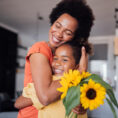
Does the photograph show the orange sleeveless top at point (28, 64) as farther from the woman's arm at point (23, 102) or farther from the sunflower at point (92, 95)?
the sunflower at point (92, 95)

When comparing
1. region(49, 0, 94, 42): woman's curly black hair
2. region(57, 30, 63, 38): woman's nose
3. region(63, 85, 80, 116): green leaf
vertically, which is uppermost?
region(49, 0, 94, 42): woman's curly black hair

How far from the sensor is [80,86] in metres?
0.59

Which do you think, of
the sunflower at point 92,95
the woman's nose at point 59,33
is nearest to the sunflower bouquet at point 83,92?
the sunflower at point 92,95

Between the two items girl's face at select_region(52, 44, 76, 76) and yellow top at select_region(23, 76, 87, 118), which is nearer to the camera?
yellow top at select_region(23, 76, 87, 118)

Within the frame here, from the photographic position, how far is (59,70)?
86 cm

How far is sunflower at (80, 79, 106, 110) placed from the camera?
0.56 metres

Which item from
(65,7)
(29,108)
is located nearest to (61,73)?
(29,108)

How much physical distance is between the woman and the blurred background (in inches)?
81.5

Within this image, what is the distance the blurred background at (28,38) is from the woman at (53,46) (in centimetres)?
207

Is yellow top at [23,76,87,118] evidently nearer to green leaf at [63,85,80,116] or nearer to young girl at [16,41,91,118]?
young girl at [16,41,91,118]

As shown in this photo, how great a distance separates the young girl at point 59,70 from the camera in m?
0.76

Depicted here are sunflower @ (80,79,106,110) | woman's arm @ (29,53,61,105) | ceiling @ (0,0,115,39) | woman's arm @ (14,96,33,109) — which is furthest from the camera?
ceiling @ (0,0,115,39)

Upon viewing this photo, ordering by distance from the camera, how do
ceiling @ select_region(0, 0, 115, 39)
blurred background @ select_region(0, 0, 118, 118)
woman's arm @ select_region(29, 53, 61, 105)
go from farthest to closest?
1. ceiling @ select_region(0, 0, 115, 39)
2. blurred background @ select_region(0, 0, 118, 118)
3. woman's arm @ select_region(29, 53, 61, 105)

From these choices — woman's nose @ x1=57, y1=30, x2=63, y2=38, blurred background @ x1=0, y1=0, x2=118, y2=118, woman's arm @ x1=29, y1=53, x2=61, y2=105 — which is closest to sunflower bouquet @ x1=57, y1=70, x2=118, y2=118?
woman's arm @ x1=29, y1=53, x2=61, y2=105
